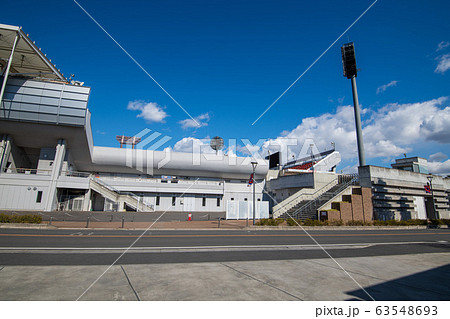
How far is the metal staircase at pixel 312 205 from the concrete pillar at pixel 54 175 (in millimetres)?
32010

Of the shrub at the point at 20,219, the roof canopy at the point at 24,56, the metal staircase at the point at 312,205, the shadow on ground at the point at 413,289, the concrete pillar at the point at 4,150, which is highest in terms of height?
the roof canopy at the point at 24,56

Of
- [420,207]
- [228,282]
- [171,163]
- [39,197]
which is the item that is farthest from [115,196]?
[420,207]

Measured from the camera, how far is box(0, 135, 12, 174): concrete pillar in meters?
32.8

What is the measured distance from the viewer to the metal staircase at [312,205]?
Result: 97.2 ft

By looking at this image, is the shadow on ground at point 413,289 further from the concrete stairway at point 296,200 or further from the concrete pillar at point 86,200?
the concrete pillar at point 86,200

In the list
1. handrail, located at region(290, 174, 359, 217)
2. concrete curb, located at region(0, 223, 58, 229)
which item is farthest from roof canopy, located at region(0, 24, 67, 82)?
handrail, located at region(290, 174, 359, 217)

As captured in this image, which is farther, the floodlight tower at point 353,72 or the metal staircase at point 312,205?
the floodlight tower at point 353,72

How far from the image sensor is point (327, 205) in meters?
29.5

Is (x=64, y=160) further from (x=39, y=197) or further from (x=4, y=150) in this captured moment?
(x=39, y=197)

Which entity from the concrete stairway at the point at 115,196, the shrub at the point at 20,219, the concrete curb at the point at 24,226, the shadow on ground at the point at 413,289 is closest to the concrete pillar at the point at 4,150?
the concrete stairway at the point at 115,196

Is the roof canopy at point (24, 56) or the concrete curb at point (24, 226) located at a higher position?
the roof canopy at point (24, 56)
